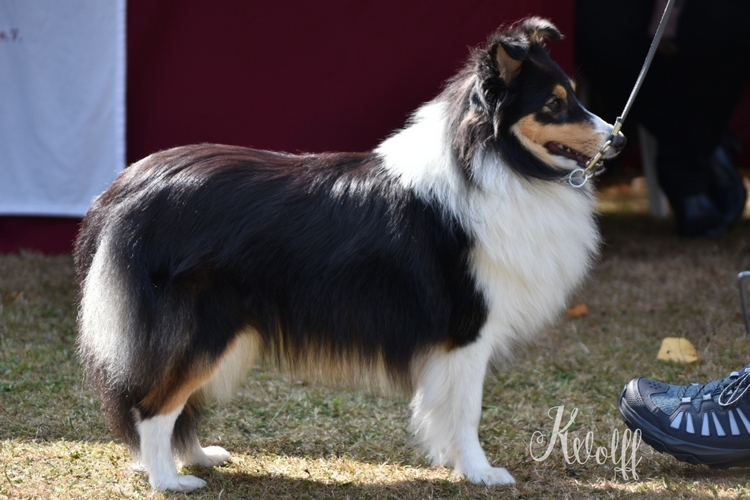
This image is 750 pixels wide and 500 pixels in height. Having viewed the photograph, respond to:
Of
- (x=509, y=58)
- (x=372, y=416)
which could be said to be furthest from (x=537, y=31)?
(x=372, y=416)

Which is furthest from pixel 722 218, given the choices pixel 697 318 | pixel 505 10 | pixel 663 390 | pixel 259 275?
pixel 259 275

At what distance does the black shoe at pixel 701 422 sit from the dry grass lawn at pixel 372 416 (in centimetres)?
10

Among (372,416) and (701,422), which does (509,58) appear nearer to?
(701,422)

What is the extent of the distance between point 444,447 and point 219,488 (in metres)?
0.76

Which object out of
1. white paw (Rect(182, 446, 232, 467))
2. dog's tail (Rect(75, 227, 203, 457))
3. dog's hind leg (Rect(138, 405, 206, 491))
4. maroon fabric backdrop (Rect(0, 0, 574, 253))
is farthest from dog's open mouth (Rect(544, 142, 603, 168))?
maroon fabric backdrop (Rect(0, 0, 574, 253))

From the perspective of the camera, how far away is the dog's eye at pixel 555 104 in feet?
8.89

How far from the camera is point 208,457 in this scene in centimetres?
299

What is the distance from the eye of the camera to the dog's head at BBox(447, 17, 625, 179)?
8.77ft

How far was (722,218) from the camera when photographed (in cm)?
624

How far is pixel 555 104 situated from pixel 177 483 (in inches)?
67.4

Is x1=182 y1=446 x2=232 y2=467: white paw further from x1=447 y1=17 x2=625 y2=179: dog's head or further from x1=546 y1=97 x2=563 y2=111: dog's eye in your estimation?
x1=546 y1=97 x2=563 y2=111: dog's eye

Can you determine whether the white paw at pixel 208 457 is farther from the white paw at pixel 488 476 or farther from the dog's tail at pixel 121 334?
the white paw at pixel 488 476

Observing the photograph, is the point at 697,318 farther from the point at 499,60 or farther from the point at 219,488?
the point at 219,488

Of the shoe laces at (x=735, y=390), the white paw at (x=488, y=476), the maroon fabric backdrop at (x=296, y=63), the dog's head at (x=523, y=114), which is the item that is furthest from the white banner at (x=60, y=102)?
the shoe laces at (x=735, y=390)
